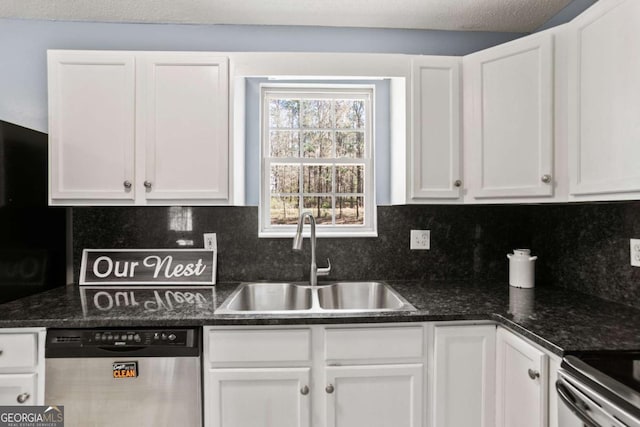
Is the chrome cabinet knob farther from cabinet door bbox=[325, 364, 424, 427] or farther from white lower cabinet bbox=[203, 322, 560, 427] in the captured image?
cabinet door bbox=[325, 364, 424, 427]

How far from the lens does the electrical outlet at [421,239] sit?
2.03m

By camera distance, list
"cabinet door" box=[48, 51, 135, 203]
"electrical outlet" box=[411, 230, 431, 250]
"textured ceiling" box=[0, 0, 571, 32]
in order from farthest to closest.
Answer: "electrical outlet" box=[411, 230, 431, 250] < "textured ceiling" box=[0, 0, 571, 32] < "cabinet door" box=[48, 51, 135, 203]

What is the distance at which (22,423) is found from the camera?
1319mm

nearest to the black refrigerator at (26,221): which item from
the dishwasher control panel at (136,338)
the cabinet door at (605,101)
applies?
the dishwasher control panel at (136,338)

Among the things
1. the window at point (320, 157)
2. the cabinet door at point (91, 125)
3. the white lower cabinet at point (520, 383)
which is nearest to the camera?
the white lower cabinet at point (520, 383)

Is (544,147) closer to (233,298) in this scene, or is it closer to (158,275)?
(233,298)

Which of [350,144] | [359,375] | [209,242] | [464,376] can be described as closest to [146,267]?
[209,242]

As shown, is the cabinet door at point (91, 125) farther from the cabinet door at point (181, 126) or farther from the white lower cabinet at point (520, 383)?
the white lower cabinet at point (520, 383)

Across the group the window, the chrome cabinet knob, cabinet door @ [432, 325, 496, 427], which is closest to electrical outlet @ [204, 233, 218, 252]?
the window

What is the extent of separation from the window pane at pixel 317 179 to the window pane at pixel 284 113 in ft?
1.01

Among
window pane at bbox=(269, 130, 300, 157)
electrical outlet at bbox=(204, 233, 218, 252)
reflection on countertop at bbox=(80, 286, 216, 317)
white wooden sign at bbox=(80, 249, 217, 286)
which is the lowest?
reflection on countertop at bbox=(80, 286, 216, 317)

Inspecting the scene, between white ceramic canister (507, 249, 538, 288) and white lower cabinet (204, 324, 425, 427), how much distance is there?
843mm

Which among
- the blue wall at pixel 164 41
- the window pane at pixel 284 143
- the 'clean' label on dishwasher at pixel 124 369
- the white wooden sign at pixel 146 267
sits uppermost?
the blue wall at pixel 164 41

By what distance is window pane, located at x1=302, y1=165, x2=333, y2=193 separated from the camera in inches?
86.0
